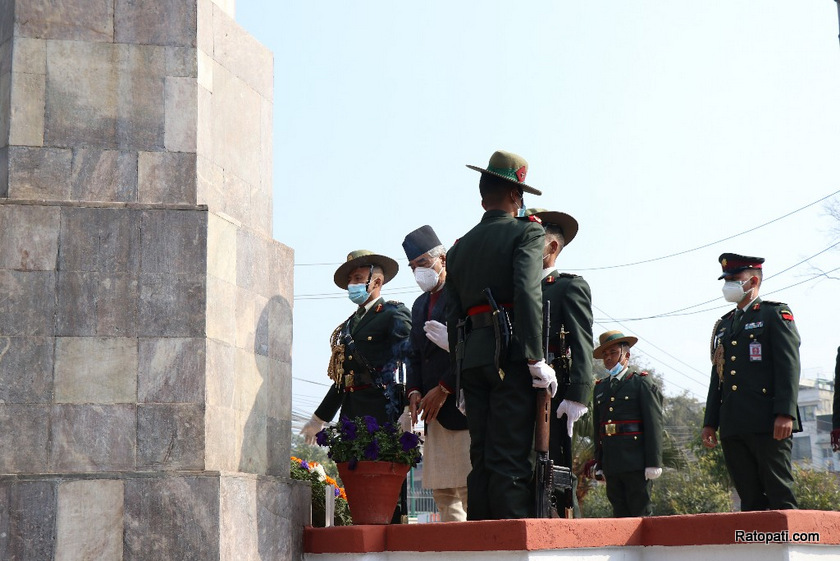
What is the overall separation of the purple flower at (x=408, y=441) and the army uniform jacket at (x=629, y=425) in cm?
345

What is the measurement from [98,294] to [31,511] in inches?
44.4

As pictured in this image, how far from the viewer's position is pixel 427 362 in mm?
7391

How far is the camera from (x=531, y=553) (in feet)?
16.5

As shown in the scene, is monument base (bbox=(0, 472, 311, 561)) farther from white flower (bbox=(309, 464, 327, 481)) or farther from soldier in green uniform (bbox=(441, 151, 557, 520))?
white flower (bbox=(309, 464, 327, 481))

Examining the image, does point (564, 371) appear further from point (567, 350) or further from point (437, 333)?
point (437, 333)

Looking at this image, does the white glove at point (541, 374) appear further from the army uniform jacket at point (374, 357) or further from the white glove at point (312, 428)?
the white glove at point (312, 428)

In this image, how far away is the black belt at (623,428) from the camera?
990cm

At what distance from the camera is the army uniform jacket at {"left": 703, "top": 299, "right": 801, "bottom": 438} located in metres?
7.43

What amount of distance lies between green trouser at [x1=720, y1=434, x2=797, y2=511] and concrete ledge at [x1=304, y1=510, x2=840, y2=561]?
84.9 inches

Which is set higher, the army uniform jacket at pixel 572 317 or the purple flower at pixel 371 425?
the army uniform jacket at pixel 572 317

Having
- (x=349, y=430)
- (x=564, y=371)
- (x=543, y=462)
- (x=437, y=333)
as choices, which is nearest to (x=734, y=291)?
(x=564, y=371)

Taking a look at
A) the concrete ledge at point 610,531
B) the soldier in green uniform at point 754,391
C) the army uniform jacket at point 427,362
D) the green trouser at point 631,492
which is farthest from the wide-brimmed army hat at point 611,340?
the concrete ledge at point 610,531

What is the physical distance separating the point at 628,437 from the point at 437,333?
3.45 meters

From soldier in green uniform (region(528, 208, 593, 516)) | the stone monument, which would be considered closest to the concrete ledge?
soldier in green uniform (region(528, 208, 593, 516))
